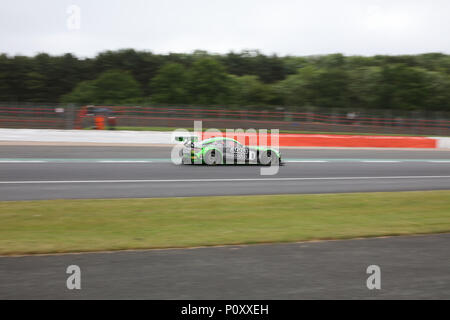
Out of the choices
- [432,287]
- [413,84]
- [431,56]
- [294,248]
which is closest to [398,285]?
[432,287]

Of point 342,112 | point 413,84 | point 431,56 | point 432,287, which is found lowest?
point 432,287

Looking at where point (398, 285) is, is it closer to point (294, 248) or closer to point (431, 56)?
point (294, 248)

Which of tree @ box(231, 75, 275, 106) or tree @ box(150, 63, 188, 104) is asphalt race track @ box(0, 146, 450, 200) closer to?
tree @ box(150, 63, 188, 104)

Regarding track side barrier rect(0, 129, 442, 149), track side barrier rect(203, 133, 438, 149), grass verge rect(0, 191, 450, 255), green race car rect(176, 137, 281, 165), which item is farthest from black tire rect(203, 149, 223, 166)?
track side barrier rect(203, 133, 438, 149)

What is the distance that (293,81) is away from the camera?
176 feet

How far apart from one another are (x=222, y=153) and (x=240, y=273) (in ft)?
32.0

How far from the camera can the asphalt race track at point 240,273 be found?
463cm

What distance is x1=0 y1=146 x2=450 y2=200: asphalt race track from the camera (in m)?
10.8

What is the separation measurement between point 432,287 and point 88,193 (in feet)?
24.4

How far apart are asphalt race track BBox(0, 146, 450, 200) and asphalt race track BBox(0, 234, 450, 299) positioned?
14.9 ft

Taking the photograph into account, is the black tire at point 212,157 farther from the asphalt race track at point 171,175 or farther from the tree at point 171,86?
the tree at point 171,86
